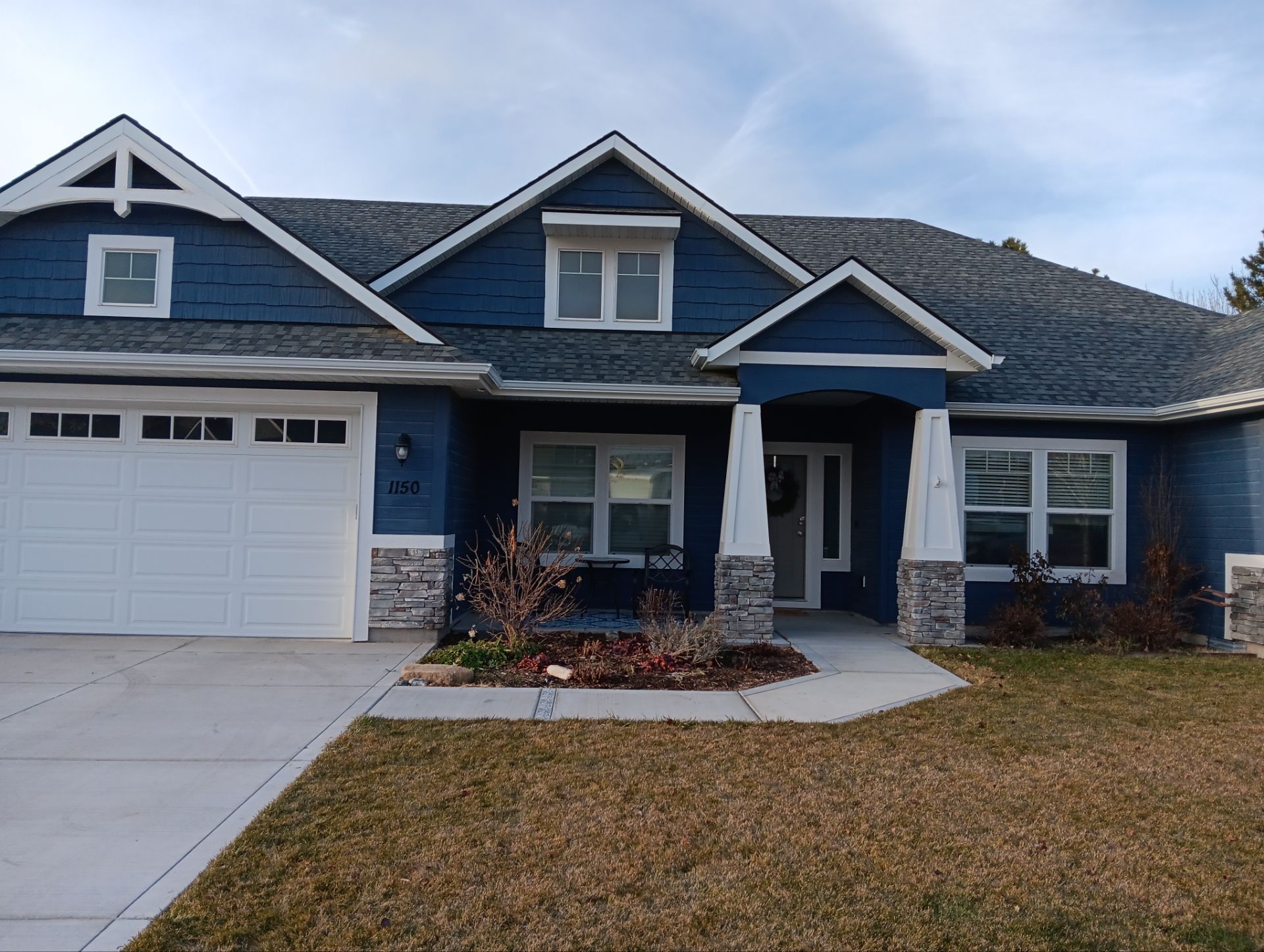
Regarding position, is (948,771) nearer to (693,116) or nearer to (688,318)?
(688,318)

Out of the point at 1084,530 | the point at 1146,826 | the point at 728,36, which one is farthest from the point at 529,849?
the point at 728,36

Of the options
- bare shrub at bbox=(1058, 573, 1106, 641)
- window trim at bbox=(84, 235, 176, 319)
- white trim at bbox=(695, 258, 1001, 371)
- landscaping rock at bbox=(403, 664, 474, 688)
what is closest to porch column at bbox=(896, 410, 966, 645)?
white trim at bbox=(695, 258, 1001, 371)

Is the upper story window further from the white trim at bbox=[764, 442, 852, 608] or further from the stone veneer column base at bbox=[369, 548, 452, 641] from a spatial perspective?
the stone veneer column base at bbox=[369, 548, 452, 641]

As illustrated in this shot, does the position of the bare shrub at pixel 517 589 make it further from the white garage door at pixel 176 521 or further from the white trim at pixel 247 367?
the white trim at pixel 247 367

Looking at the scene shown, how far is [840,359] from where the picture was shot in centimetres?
959

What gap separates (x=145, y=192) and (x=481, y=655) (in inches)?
253

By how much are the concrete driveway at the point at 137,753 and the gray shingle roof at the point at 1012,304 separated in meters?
6.01

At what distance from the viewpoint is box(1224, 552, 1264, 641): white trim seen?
32.0ft

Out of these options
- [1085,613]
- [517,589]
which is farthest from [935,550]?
[517,589]

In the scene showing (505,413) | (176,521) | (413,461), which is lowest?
(176,521)

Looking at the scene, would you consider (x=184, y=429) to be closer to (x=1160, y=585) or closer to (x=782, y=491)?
(x=782, y=491)

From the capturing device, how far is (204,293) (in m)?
9.70

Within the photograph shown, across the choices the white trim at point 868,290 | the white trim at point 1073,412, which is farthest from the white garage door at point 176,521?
the white trim at point 1073,412

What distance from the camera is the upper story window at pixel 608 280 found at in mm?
11406
